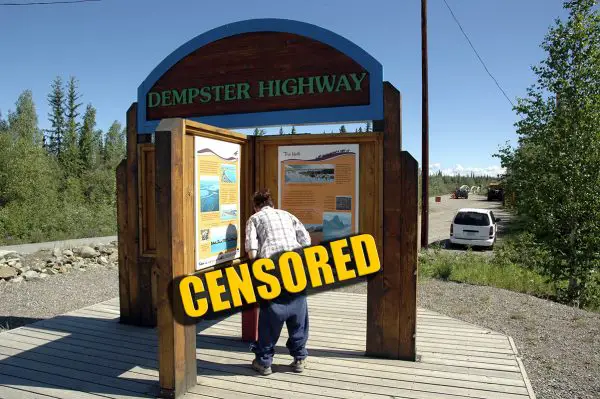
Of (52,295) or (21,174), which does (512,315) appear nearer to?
(52,295)

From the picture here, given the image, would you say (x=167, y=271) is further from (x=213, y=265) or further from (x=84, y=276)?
(x=84, y=276)

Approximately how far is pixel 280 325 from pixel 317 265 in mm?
790

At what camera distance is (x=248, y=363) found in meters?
4.36

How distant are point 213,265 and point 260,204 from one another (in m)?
0.80

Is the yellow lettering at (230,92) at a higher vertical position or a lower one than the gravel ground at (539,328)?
higher

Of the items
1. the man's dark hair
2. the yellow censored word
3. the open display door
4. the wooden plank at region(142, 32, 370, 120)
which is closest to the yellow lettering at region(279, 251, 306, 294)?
the yellow censored word

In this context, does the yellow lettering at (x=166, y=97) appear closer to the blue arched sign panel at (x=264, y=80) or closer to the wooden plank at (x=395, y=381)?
the blue arched sign panel at (x=264, y=80)

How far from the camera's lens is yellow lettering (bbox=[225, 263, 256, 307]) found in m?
4.20

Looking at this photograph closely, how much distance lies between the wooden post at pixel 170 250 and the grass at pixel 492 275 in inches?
250

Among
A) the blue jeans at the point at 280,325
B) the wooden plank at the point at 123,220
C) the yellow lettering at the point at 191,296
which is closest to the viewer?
the yellow lettering at the point at 191,296

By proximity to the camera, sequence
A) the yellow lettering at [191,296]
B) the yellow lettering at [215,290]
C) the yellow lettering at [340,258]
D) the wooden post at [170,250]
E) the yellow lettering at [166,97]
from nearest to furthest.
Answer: the wooden post at [170,250]
the yellow lettering at [191,296]
the yellow lettering at [215,290]
the yellow lettering at [340,258]
the yellow lettering at [166,97]

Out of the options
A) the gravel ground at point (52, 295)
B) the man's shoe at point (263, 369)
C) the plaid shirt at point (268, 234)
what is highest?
the plaid shirt at point (268, 234)

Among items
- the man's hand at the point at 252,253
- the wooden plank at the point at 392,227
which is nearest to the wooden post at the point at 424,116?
the wooden plank at the point at 392,227

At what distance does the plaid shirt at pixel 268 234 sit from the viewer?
400 centimetres
